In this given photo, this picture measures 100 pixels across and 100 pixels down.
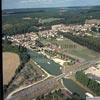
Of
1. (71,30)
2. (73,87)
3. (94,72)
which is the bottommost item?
(73,87)

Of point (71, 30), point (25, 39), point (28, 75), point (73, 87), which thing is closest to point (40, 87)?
point (28, 75)

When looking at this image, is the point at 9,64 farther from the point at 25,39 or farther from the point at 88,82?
the point at 88,82

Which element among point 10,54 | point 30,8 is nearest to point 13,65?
point 10,54

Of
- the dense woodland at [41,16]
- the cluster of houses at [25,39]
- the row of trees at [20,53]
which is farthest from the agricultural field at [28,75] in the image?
the dense woodland at [41,16]

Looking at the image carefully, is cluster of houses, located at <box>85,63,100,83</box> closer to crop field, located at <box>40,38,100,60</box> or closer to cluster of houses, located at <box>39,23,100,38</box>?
crop field, located at <box>40,38,100,60</box>

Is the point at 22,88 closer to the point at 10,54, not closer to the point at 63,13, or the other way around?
the point at 10,54

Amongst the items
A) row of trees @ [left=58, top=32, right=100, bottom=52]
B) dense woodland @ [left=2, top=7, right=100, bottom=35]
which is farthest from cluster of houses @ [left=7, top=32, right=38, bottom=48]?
row of trees @ [left=58, top=32, right=100, bottom=52]
